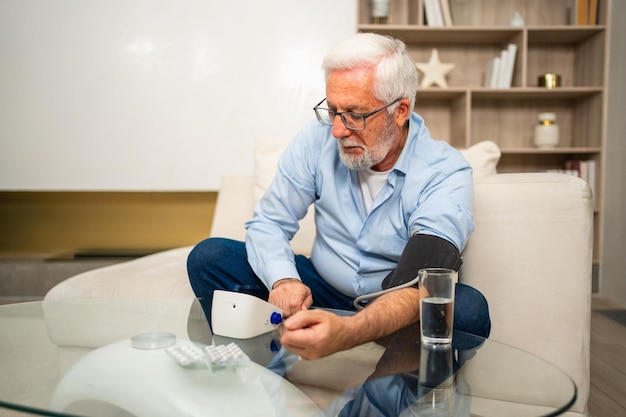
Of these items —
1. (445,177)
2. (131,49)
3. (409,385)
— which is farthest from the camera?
(131,49)

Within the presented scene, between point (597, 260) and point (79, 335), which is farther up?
point (79, 335)

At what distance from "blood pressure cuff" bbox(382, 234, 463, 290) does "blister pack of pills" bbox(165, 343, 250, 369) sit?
1.28 ft

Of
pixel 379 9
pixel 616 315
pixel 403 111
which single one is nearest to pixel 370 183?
pixel 403 111

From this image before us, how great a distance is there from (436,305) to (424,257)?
0.29 m

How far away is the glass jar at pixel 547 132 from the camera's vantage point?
3.54 metres

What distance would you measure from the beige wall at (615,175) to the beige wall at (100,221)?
2.10 meters

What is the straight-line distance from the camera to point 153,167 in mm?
3320

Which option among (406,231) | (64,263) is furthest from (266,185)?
(64,263)

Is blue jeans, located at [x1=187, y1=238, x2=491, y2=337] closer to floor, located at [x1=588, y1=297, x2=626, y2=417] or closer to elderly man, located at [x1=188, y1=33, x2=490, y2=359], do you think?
elderly man, located at [x1=188, y1=33, x2=490, y2=359]

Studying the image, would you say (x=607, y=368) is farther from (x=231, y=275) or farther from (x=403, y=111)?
(x=231, y=275)

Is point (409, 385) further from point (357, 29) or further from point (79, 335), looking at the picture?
point (357, 29)

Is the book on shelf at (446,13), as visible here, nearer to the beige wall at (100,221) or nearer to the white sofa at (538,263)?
the beige wall at (100,221)

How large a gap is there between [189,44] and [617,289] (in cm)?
236

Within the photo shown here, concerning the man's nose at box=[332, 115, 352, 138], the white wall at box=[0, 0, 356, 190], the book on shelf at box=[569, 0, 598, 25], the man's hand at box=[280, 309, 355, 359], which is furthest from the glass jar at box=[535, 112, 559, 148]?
the man's hand at box=[280, 309, 355, 359]
